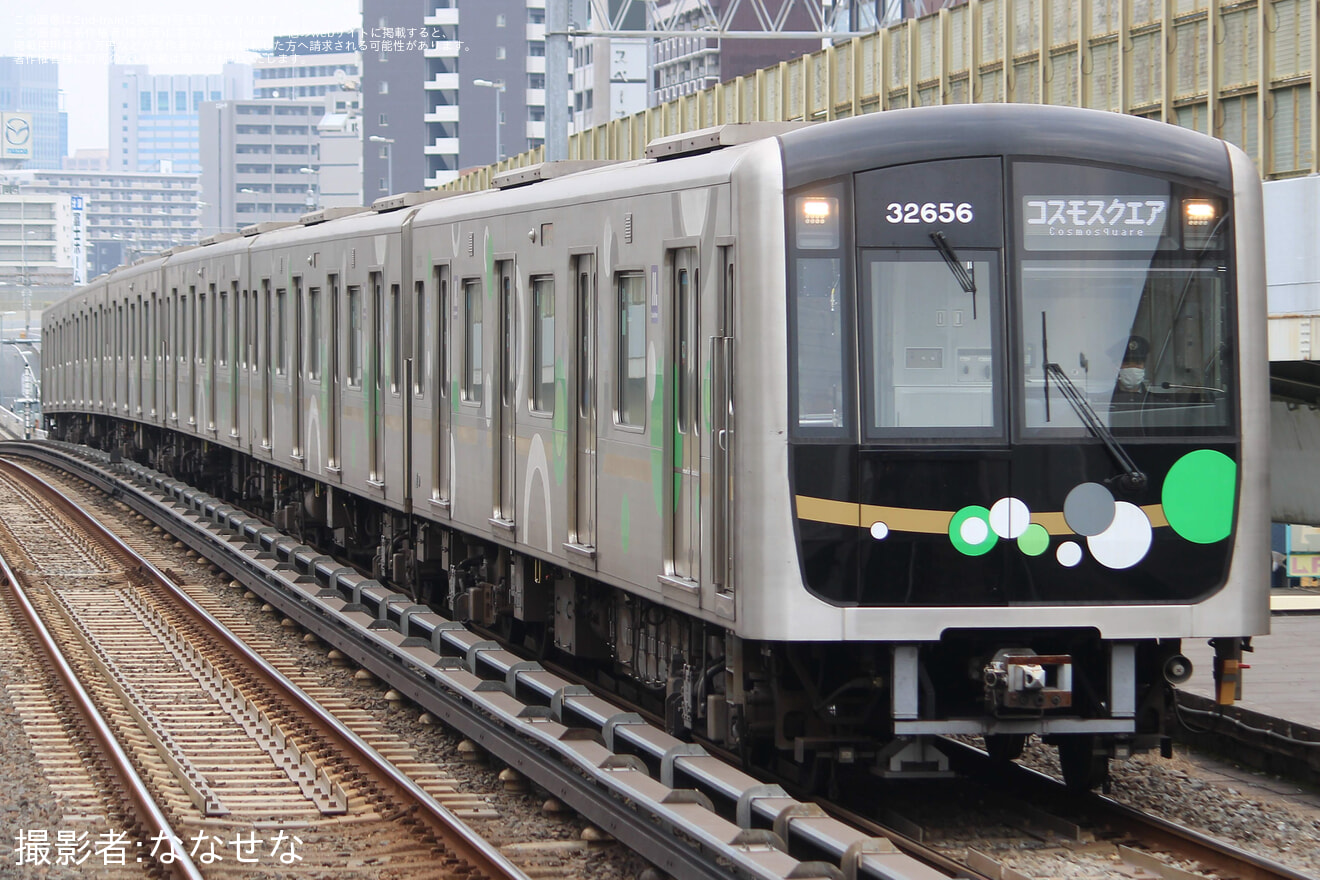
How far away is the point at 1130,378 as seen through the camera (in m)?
7.88

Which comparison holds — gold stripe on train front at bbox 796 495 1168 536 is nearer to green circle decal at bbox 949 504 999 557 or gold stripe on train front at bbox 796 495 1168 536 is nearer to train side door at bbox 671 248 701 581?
green circle decal at bbox 949 504 999 557

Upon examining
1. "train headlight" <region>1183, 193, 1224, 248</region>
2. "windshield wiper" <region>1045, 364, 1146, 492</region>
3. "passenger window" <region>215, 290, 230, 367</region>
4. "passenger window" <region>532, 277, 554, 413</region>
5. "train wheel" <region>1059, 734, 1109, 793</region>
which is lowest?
"train wheel" <region>1059, 734, 1109, 793</region>

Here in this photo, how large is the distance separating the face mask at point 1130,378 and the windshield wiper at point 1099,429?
0.55ft

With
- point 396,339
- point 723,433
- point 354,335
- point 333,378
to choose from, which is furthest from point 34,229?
point 723,433

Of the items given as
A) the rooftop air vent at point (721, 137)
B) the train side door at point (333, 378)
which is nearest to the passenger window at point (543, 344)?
the rooftop air vent at point (721, 137)

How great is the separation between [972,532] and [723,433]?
1.13m

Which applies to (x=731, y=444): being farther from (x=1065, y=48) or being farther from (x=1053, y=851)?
(x=1065, y=48)

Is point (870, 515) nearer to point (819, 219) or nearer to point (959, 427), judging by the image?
point (959, 427)

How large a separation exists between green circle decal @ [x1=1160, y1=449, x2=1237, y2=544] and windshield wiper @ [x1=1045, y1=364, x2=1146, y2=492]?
15cm

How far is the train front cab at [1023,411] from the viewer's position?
25.3 feet

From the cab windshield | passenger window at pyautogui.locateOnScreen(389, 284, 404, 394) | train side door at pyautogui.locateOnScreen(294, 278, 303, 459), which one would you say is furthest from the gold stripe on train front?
train side door at pyautogui.locateOnScreen(294, 278, 303, 459)

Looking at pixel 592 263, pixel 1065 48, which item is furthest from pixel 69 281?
pixel 592 263

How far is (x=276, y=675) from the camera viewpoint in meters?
12.5

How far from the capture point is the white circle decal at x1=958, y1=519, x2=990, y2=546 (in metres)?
7.74
